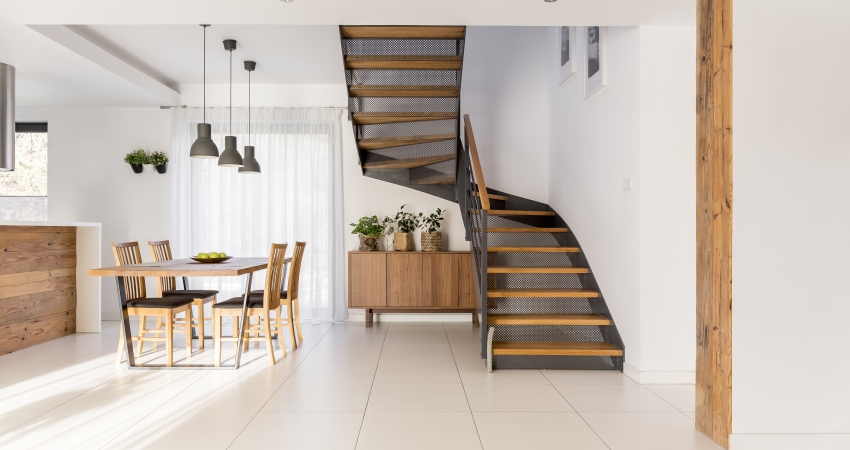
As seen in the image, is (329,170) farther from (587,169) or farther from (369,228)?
(587,169)

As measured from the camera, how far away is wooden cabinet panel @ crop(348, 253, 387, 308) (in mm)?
6129

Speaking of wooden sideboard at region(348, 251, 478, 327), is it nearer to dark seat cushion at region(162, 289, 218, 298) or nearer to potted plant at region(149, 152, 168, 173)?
dark seat cushion at region(162, 289, 218, 298)

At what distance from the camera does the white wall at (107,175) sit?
259 inches

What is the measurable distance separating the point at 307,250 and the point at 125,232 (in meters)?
2.26

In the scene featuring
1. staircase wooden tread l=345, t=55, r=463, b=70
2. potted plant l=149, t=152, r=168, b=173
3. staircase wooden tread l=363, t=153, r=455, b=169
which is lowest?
staircase wooden tread l=363, t=153, r=455, b=169

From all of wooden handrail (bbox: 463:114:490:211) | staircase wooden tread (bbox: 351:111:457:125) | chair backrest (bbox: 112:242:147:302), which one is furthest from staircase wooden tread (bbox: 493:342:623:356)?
chair backrest (bbox: 112:242:147:302)

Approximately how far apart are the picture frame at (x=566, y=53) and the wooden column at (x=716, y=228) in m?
2.25

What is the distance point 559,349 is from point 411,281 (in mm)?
2333

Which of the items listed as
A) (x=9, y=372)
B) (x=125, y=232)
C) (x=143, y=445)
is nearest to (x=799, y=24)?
(x=143, y=445)

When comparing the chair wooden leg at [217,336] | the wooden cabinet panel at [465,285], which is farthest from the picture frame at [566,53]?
the chair wooden leg at [217,336]

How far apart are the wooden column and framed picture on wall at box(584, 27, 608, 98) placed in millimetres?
1440

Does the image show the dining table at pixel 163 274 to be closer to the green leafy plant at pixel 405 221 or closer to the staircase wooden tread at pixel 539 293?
the staircase wooden tread at pixel 539 293

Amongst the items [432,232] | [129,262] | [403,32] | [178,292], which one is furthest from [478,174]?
[129,262]

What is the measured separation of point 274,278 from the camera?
460cm
